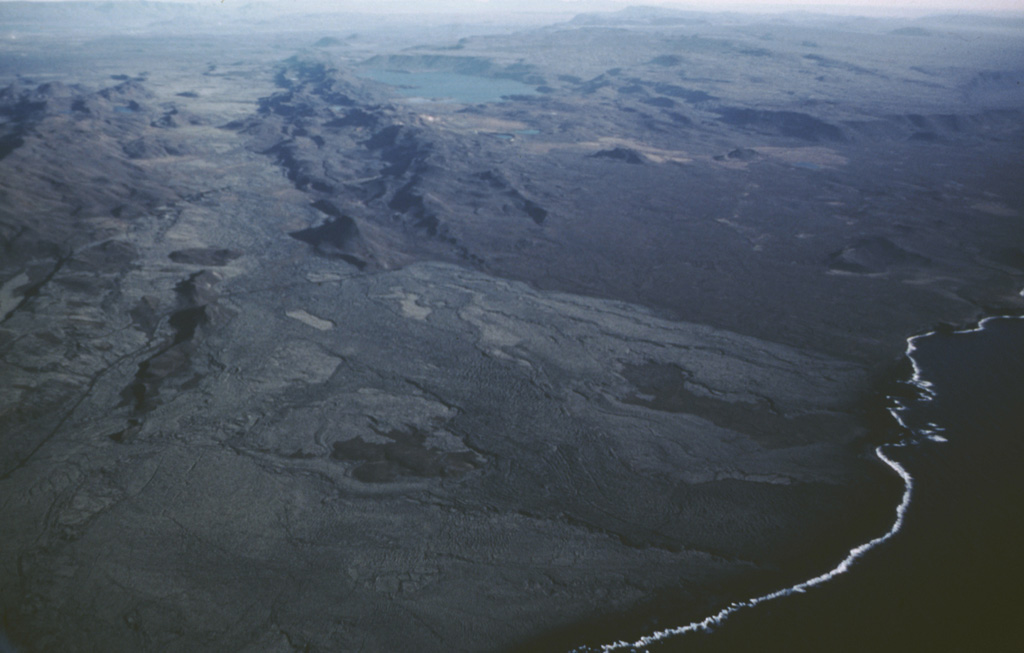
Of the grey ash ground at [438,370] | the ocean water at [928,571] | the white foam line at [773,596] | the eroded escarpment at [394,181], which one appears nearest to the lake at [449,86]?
the eroded escarpment at [394,181]

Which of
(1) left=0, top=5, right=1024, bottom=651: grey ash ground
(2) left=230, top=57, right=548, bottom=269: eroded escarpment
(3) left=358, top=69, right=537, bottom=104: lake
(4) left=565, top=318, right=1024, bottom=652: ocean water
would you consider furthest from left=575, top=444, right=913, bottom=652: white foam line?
(3) left=358, top=69, right=537, bottom=104: lake

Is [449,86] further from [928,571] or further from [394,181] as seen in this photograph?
[928,571]

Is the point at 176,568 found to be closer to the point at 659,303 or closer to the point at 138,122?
the point at 659,303

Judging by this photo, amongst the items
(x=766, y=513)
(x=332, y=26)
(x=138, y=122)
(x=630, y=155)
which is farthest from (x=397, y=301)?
(x=332, y=26)

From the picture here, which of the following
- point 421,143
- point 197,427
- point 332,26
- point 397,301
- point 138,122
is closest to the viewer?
point 197,427

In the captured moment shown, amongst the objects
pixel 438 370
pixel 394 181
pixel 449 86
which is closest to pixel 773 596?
pixel 438 370

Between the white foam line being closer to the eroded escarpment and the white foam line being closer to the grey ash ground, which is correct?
the grey ash ground
